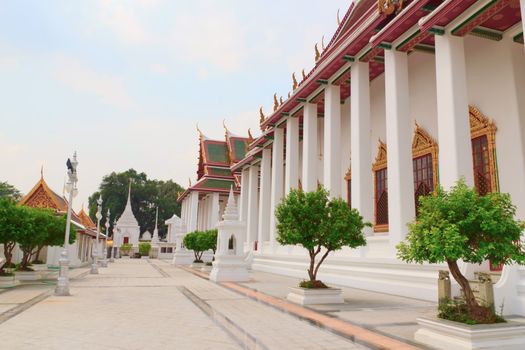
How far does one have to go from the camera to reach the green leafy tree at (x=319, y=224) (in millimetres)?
9867

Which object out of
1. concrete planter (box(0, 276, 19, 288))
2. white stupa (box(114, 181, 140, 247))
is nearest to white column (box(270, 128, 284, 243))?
concrete planter (box(0, 276, 19, 288))

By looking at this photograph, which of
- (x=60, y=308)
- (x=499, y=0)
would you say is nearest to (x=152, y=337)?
(x=60, y=308)

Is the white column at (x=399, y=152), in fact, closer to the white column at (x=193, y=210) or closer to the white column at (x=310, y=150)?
the white column at (x=310, y=150)

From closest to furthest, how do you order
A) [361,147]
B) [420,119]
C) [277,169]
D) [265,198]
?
[361,147], [420,119], [277,169], [265,198]

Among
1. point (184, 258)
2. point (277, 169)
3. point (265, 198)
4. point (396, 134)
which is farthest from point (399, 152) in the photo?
point (184, 258)

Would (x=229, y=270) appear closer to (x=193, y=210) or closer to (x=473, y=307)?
(x=473, y=307)

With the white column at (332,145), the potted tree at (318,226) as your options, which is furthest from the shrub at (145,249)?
the potted tree at (318,226)

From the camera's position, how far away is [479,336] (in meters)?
5.04

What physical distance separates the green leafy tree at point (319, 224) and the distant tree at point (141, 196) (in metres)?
68.5

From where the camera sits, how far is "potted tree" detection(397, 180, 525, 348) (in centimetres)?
538

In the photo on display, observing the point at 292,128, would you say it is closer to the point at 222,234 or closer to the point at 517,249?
the point at 222,234

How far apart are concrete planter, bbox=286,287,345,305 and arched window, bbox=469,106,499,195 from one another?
5.65 metres

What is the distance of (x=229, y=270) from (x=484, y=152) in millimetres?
10097

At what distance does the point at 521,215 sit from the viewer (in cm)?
1070
